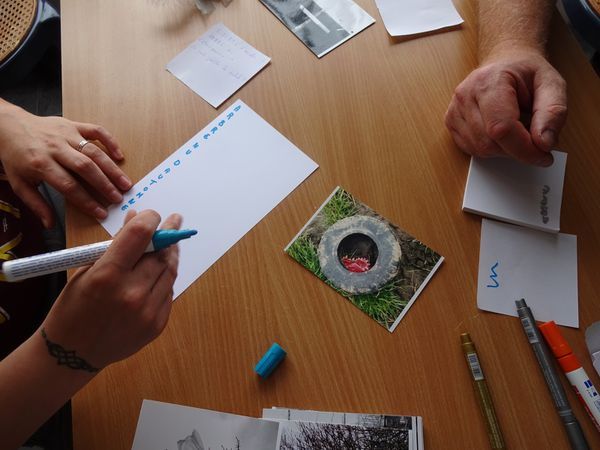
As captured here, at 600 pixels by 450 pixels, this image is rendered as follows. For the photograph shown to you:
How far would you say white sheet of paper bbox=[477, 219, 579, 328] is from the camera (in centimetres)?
62

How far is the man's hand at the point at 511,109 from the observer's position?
2.12 ft

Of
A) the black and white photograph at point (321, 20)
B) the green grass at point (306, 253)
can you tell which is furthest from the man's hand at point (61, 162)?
the black and white photograph at point (321, 20)

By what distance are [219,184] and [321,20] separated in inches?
15.2

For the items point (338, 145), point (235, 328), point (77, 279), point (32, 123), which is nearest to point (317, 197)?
point (338, 145)

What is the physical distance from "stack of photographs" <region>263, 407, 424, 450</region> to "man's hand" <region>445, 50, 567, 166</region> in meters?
0.42

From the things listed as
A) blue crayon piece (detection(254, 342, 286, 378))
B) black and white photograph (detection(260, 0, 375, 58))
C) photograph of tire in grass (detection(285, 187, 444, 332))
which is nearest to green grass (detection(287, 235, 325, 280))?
photograph of tire in grass (detection(285, 187, 444, 332))

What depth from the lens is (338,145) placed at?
2.37 ft

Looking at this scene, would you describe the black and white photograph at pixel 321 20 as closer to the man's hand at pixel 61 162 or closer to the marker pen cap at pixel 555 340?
the man's hand at pixel 61 162

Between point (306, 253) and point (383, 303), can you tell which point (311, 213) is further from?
point (383, 303)

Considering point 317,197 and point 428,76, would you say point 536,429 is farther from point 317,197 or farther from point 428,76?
point 428,76

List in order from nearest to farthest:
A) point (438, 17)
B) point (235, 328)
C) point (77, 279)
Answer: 1. point (77, 279)
2. point (235, 328)
3. point (438, 17)

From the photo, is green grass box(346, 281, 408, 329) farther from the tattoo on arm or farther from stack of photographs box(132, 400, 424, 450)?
the tattoo on arm

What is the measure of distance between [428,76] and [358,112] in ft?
0.49

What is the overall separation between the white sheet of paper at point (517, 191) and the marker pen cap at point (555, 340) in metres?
0.15
